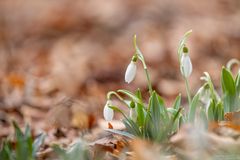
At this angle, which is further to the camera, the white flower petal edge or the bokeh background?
the bokeh background

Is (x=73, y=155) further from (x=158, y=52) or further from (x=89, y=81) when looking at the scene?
(x=158, y=52)

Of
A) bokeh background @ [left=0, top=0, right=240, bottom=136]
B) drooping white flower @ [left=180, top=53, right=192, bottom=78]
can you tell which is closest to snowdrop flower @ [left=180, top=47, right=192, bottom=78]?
drooping white flower @ [left=180, top=53, right=192, bottom=78]

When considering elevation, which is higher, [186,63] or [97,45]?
[97,45]

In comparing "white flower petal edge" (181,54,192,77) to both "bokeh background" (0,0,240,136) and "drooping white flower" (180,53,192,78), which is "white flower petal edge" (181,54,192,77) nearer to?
"drooping white flower" (180,53,192,78)

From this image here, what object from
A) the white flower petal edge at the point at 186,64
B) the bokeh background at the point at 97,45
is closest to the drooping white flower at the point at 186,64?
the white flower petal edge at the point at 186,64

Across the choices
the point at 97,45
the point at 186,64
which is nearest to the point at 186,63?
the point at 186,64

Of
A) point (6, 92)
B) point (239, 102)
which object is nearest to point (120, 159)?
point (239, 102)

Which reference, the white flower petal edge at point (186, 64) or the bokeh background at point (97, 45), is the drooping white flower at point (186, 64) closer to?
the white flower petal edge at point (186, 64)

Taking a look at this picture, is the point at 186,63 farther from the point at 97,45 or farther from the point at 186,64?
the point at 97,45
